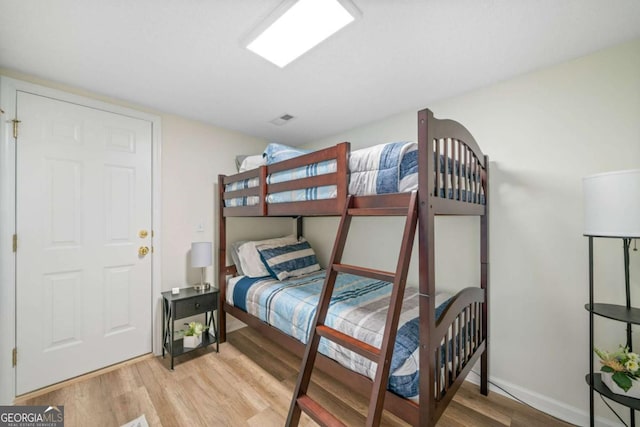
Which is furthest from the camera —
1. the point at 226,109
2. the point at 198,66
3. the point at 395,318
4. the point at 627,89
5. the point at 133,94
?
the point at 226,109

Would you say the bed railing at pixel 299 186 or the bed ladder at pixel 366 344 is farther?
the bed railing at pixel 299 186

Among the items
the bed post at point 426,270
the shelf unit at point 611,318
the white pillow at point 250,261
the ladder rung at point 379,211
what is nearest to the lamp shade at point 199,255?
the white pillow at point 250,261

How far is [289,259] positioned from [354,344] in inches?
71.8

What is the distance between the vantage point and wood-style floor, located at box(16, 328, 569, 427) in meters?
1.70

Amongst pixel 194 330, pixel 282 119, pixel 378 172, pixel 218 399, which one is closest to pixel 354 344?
pixel 378 172

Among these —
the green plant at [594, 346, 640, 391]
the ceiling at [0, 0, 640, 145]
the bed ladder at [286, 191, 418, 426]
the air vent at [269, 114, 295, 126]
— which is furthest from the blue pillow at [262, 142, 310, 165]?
the green plant at [594, 346, 640, 391]

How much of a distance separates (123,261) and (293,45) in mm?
2316

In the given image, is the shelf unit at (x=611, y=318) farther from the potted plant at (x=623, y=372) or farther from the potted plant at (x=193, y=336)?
the potted plant at (x=193, y=336)

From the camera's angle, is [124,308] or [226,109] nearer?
[124,308]

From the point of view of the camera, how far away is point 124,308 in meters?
2.36

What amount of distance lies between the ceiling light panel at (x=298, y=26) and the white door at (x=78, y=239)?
1.65 m

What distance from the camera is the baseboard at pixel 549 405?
1649 mm

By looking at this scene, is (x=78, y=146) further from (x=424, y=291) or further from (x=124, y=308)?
(x=424, y=291)

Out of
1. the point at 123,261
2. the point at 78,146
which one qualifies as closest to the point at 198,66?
the point at 78,146
